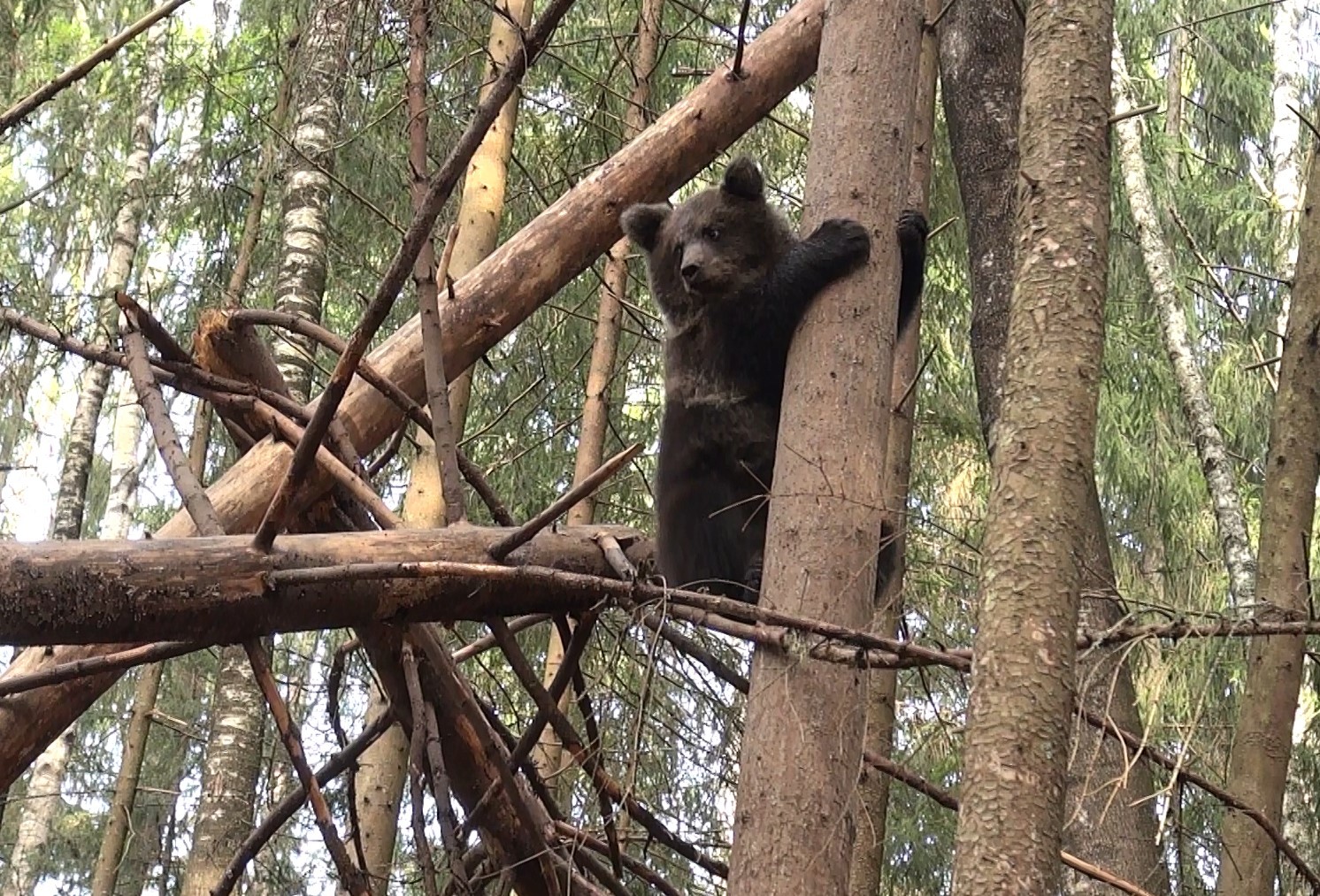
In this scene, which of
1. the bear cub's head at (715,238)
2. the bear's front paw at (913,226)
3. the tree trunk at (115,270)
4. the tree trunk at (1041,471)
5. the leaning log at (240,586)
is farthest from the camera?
the tree trunk at (115,270)

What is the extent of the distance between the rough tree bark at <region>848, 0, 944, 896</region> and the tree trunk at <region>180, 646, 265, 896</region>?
4.10 metres

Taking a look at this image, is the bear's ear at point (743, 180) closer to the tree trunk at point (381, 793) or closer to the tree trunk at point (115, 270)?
the tree trunk at point (381, 793)

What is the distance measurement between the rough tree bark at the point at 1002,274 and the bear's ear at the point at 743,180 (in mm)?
1037

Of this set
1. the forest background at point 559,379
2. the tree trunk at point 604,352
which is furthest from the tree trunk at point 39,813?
the tree trunk at point 604,352

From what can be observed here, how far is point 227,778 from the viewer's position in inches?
309

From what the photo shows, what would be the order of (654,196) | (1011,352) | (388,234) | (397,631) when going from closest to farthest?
(1011,352) < (397,631) < (654,196) < (388,234)

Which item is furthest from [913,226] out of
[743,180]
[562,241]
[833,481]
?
[833,481]

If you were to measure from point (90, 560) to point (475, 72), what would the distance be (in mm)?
7294

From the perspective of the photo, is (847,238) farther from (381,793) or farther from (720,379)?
(381,793)

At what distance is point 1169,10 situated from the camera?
1606 centimetres

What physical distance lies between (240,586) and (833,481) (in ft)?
5.02

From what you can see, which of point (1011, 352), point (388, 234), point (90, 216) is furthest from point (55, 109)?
point (1011, 352)

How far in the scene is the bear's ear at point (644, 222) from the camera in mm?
5320

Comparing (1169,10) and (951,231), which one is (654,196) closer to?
(951,231)
